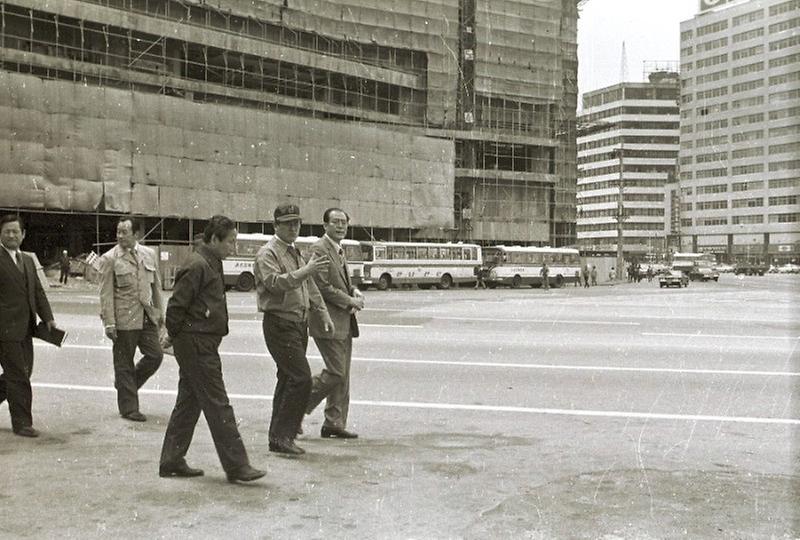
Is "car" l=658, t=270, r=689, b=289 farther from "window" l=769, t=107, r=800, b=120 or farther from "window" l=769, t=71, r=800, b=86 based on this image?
"window" l=769, t=107, r=800, b=120

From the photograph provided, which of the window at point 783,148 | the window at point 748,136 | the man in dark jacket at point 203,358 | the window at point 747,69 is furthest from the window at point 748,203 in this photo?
the man in dark jacket at point 203,358

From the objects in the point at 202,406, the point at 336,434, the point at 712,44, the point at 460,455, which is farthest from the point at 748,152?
the point at 202,406

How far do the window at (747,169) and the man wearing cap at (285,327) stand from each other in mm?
124609

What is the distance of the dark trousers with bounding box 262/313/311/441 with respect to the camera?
236 inches

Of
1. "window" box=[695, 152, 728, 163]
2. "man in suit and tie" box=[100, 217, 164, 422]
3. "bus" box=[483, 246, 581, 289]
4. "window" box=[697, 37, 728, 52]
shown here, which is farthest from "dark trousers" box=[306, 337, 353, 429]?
"window" box=[697, 37, 728, 52]

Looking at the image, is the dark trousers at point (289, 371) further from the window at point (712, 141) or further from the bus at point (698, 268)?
the window at point (712, 141)

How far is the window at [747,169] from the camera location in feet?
391

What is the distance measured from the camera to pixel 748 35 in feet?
389

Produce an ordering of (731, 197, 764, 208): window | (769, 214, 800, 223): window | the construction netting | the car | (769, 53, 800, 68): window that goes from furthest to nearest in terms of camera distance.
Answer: (731, 197, 764, 208): window
(769, 214, 800, 223): window
(769, 53, 800, 68): window
the car
the construction netting

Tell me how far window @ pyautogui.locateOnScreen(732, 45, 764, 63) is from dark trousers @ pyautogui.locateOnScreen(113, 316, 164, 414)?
12496 cm

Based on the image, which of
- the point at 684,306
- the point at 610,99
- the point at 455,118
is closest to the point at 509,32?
the point at 455,118

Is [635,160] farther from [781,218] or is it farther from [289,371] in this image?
[289,371]

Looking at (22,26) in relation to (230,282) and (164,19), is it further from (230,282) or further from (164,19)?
(230,282)

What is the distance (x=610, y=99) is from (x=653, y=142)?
1048 centimetres
